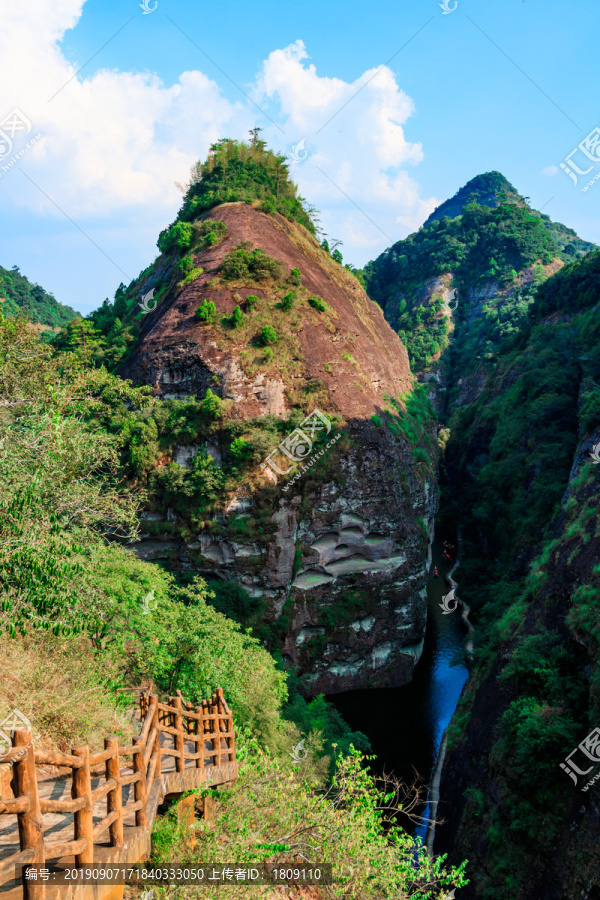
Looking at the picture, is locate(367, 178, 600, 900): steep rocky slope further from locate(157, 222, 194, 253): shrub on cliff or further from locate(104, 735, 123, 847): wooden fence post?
locate(157, 222, 194, 253): shrub on cliff

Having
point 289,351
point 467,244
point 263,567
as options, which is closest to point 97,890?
point 263,567

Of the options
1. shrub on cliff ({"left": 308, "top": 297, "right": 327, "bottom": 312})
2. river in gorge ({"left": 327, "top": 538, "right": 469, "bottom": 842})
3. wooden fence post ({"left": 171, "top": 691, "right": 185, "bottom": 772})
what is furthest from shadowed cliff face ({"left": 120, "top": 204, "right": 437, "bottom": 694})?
wooden fence post ({"left": 171, "top": 691, "right": 185, "bottom": 772})

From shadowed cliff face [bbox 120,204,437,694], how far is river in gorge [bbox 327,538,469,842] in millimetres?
920

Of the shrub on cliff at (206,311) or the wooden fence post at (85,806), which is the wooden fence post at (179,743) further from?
the shrub on cliff at (206,311)

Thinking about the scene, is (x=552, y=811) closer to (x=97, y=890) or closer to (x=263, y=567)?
(x=97, y=890)

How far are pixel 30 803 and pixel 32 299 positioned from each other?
82997mm

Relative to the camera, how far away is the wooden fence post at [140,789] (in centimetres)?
546

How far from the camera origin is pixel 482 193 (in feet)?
368

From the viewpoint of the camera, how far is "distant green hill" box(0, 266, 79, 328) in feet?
224

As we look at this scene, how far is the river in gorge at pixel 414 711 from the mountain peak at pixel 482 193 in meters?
96.9

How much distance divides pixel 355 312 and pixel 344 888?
109 feet

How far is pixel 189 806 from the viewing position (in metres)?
7.98

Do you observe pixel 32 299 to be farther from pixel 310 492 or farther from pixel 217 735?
pixel 217 735

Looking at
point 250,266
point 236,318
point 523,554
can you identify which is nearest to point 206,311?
point 236,318
